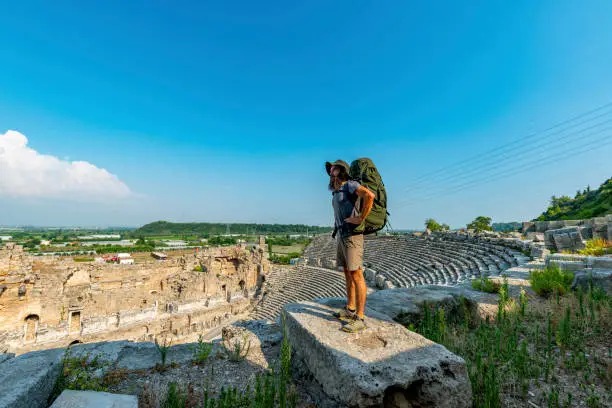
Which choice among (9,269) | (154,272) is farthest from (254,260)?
(9,269)

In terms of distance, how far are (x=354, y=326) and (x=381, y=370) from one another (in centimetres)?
64

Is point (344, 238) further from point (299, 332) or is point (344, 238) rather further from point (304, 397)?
point (304, 397)

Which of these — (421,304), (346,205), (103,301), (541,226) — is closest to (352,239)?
(346,205)

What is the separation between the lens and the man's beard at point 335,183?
306 centimetres

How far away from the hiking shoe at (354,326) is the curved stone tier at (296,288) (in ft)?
41.1

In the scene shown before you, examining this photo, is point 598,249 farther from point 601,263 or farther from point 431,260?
point 431,260

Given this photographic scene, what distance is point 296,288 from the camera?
1944 cm

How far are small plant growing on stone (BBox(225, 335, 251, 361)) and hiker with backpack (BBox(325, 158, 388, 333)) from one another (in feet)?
3.83

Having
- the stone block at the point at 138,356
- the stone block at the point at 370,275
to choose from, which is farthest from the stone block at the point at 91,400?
the stone block at the point at 370,275

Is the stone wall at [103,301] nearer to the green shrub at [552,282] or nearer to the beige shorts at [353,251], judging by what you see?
the beige shorts at [353,251]

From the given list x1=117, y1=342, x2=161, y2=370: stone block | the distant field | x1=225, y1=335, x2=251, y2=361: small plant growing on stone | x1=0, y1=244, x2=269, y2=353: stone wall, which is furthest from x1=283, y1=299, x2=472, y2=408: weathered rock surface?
the distant field

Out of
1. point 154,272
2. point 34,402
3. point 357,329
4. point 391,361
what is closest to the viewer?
point 34,402

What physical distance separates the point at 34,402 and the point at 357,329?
249cm

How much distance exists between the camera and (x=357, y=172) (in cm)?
282
